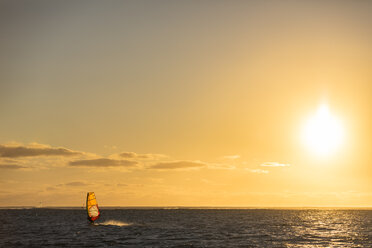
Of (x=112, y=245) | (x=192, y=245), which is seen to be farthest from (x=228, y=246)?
(x=112, y=245)

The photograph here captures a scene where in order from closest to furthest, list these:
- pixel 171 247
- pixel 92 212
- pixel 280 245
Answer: pixel 171 247 < pixel 280 245 < pixel 92 212

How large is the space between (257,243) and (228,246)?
23.0ft

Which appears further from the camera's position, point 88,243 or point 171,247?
point 88,243

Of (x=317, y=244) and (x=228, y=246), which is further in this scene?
(x=317, y=244)

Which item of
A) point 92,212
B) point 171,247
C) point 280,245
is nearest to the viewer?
point 171,247

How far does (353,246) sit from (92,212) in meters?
70.4

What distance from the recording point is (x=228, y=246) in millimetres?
67875

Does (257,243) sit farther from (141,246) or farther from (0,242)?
(0,242)

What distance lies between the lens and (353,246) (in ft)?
228

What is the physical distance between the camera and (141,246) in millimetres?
66375

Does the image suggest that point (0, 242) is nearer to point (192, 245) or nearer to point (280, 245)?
point (192, 245)

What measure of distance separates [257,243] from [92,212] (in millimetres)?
58089

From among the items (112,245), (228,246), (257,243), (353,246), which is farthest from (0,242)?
(353,246)

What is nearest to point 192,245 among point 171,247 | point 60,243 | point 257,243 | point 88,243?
point 171,247
